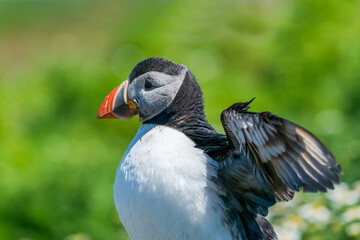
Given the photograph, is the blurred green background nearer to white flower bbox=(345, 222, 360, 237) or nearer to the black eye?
white flower bbox=(345, 222, 360, 237)

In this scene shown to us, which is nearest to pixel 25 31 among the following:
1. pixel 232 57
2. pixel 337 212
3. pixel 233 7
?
pixel 233 7

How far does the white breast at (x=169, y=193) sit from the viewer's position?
2.80 m

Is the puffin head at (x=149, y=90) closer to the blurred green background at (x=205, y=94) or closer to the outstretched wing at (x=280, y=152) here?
the outstretched wing at (x=280, y=152)

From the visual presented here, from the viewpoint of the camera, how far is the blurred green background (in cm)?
517

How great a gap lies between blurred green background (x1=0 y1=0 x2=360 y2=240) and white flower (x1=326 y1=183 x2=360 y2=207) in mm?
10

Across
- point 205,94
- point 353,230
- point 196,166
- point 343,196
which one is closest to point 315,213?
point 343,196

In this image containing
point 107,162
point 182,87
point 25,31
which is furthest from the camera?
point 25,31

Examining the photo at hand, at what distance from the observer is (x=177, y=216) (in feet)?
9.18

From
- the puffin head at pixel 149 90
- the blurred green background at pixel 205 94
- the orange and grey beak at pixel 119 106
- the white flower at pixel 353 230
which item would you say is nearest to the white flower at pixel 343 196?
the blurred green background at pixel 205 94

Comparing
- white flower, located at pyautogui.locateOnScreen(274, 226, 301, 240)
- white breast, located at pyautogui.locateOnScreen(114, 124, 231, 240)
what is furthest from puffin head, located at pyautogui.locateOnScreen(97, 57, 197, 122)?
white flower, located at pyautogui.locateOnScreen(274, 226, 301, 240)

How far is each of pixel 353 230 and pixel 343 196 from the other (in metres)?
0.39

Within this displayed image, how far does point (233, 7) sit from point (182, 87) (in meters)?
8.76

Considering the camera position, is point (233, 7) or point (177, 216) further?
point (233, 7)

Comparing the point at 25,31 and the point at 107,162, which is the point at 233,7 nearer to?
the point at 107,162
